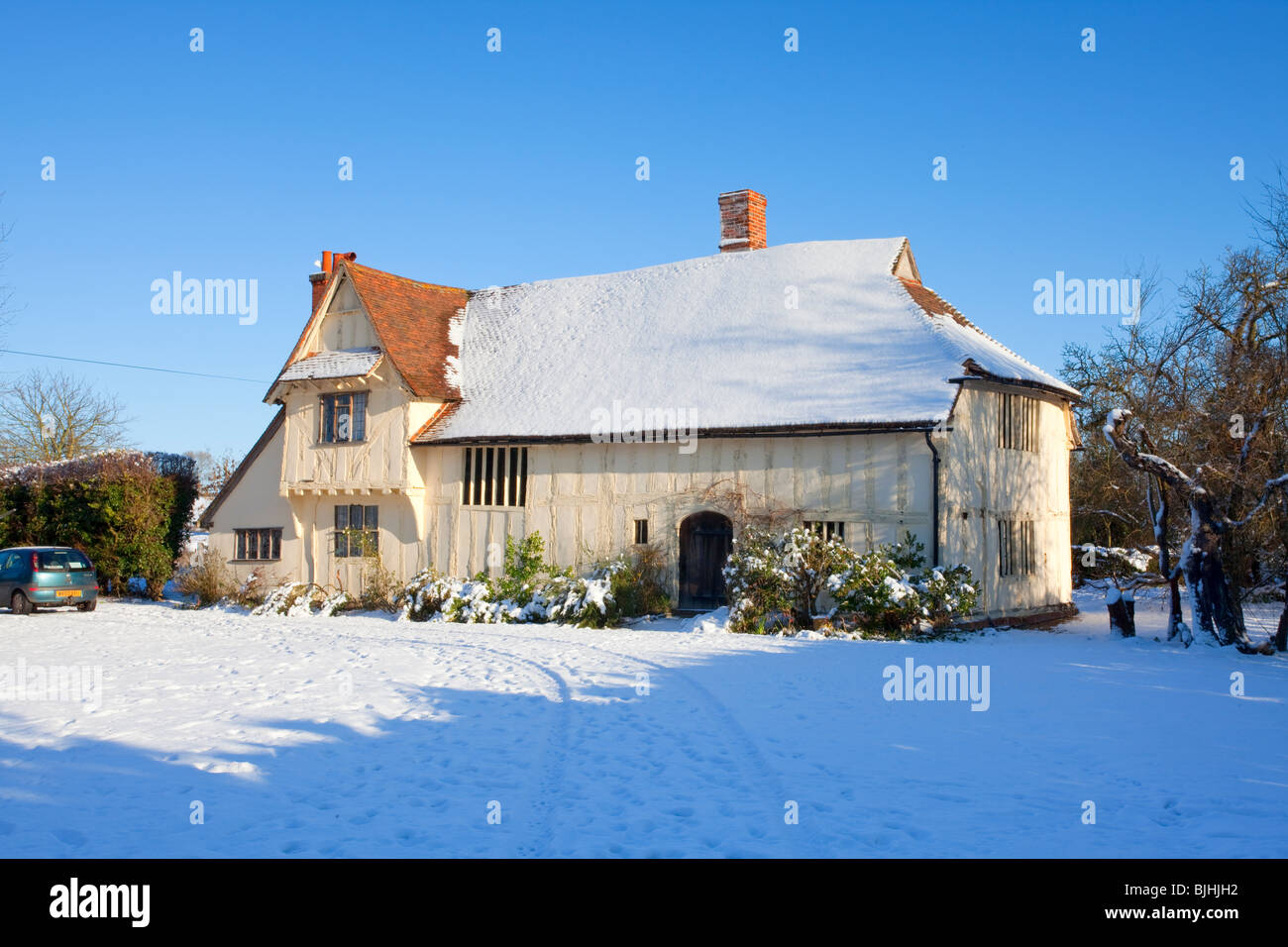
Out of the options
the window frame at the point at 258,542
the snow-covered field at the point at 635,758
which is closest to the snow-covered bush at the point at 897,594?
the snow-covered field at the point at 635,758

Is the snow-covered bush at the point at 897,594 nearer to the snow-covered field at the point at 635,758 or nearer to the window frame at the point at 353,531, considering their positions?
the snow-covered field at the point at 635,758

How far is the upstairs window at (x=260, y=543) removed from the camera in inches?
913

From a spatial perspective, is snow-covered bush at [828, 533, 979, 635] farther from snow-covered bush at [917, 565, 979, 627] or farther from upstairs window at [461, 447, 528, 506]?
upstairs window at [461, 447, 528, 506]

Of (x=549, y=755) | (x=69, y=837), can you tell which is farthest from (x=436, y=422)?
(x=69, y=837)

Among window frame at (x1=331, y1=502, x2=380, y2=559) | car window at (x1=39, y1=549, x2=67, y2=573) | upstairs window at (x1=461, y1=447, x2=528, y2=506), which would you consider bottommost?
car window at (x1=39, y1=549, x2=67, y2=573)

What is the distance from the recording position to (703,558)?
1888 centimetres

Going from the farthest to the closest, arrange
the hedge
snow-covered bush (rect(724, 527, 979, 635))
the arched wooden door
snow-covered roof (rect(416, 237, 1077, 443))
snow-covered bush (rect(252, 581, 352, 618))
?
the hedge < snow-covered bush (rect(252, 581, 352, 618)) < the arched wooden door < snow-covered roof (rect(416, 237, 1077, 443)) < snow-covered bush (rect(724, 527, 979, 635))

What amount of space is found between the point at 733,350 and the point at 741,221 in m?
4.78

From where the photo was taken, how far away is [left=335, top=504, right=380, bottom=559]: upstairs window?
71.6ft

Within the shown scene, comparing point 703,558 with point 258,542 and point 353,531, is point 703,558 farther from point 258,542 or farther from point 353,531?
point 258,542

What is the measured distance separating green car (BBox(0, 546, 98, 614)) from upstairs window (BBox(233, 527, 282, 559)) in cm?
336

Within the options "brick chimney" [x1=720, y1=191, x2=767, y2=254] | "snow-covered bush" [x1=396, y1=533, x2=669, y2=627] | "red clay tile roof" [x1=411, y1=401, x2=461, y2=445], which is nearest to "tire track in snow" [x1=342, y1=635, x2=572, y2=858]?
"snow-covered bush" [x1=396, y1=533, x2=669, y2=627]

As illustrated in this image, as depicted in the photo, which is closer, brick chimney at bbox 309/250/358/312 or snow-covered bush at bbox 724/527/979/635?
snow-covered bush at bbox 724/527/979/635

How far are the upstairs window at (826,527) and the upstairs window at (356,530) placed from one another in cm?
1003
